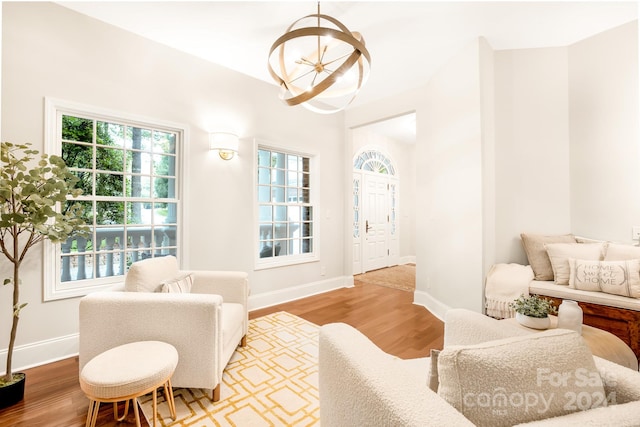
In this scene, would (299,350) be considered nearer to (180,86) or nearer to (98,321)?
(98,321)

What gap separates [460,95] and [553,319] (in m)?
2.28

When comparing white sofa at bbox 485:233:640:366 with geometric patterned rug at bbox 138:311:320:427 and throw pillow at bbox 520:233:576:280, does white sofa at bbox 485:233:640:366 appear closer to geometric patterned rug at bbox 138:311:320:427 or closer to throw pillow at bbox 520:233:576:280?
throw pillow at bbox 520:233:576:280

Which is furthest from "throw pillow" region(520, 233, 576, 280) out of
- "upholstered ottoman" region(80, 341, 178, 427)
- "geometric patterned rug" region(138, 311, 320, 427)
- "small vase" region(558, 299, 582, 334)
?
"upholstered ottoman" region(80, 341, 178, 427)

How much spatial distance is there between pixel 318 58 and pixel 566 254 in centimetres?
280

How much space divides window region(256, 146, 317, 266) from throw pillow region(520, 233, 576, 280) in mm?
2620

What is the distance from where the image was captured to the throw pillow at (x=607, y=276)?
2.11 m

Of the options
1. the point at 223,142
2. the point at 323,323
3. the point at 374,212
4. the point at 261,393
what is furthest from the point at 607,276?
the point at 374,212

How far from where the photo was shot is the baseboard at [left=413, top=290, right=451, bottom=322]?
10.2 feet

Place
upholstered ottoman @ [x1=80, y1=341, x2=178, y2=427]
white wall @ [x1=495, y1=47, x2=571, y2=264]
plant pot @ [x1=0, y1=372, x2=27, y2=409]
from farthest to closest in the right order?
white wall @ [x1=495, y1=47, x2=571, y2=264]
plant pot @ [x1=0, y1=372, x2=27, y2=409]
upholstered ottoman @ [x1=80, y1=341, x2=178, y2=427]

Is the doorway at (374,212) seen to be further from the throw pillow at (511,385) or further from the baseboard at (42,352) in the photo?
the throw pillow at (511,385)

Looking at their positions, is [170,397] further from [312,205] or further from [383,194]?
[383,194]

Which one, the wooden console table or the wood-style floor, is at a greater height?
the wooden console table

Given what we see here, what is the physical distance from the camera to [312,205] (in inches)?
163

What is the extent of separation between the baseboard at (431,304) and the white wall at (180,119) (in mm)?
1288
